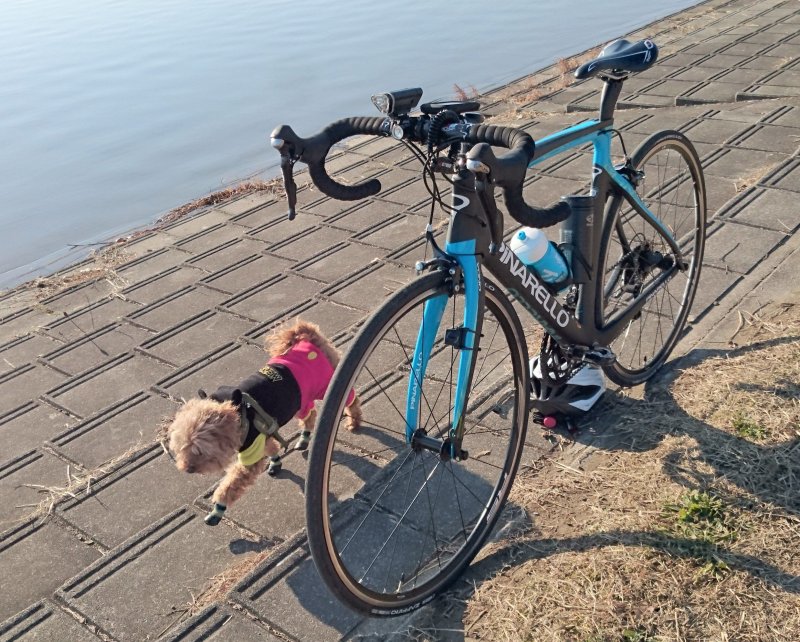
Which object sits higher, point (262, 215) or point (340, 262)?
point (262, 215)

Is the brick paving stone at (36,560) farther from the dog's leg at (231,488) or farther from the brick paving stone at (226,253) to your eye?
the brick paving stone at (226,253)

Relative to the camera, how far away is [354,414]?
3.94 m

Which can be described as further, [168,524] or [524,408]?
[168,524]

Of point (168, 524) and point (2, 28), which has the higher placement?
point (2, 28)

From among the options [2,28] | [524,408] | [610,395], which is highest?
[2,28]

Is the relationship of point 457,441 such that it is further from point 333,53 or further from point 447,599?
point 333,53

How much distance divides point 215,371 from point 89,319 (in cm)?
144

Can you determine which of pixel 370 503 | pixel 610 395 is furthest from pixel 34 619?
pixel 610 395

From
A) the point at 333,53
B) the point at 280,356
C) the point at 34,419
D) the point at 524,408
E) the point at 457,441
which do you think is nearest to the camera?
the point at 457,441

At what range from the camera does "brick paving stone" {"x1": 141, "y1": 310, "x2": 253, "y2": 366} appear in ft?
16.3

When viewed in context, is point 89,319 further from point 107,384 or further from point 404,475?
point 404,475

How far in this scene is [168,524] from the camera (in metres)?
3.60

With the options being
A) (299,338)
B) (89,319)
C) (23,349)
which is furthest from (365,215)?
(299,338)

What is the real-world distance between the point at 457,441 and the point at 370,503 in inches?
31.8
